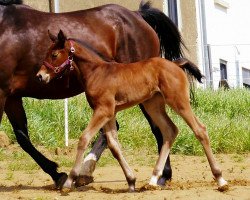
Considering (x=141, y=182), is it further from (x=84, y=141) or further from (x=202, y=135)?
(x=84, y=141)

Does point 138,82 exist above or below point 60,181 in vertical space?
above

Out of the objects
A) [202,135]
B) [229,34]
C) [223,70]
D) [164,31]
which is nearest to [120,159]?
[202,135]

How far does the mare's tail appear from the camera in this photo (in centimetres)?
1027

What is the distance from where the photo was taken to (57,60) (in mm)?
7699

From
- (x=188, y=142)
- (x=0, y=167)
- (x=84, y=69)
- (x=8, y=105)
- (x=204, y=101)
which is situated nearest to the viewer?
(x=84, y=69)

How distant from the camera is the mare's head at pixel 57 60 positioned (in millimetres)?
7664

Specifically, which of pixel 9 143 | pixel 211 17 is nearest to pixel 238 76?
pixel 211 17

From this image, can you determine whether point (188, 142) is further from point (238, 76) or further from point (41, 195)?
point (238, 76)

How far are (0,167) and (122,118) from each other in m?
3.30

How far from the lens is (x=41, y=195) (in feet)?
26.0

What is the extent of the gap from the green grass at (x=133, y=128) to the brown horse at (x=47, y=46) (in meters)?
2.87

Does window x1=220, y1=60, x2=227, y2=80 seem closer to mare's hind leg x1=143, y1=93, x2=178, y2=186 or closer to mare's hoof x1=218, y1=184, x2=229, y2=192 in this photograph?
mare's hind leg x1=143, y1=93, x2=178, y2=186

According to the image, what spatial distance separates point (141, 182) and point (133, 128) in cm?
404

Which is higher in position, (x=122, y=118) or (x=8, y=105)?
(x=8, y=105)
